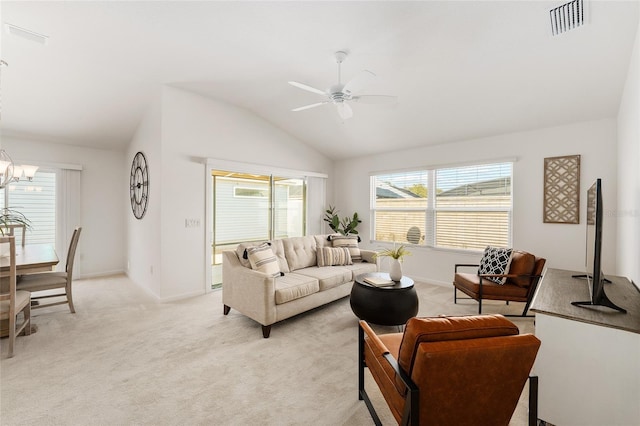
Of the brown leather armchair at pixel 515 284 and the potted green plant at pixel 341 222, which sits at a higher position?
the potted green plant at pixel 341 222

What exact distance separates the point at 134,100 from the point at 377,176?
14.8 feet

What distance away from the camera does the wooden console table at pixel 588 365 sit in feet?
4.77

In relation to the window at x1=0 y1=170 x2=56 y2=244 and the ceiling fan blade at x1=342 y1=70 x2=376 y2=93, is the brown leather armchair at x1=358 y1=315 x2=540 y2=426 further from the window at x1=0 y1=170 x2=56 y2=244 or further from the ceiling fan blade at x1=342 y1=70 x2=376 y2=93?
the window at x1=0 y1=170 x2=56 y2=244

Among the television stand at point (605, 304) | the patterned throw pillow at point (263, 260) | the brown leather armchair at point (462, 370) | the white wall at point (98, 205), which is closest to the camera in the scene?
the brown leather armchair at point (462, 370)

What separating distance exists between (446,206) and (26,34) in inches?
231

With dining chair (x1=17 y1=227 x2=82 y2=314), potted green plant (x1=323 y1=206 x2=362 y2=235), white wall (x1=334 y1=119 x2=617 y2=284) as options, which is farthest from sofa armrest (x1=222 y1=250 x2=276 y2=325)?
white wall (x1=334 y1=119 x2=617 y2=284)

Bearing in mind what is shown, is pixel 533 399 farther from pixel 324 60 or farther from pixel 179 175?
pixel 179 175

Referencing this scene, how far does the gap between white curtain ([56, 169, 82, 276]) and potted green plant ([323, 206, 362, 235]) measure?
4817 mm

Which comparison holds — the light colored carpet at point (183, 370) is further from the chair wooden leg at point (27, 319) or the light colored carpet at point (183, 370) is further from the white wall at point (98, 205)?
the white wall at point (98, 205)

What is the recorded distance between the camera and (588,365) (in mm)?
1549

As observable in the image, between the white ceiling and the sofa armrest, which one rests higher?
the white ceiling

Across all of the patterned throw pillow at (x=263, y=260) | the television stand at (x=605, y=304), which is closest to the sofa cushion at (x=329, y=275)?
the patterned throw pillow at (x=263, y=260)

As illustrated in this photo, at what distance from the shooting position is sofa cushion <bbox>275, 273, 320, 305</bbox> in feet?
10.00

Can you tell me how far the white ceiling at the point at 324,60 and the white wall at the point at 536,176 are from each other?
0.23 meters
